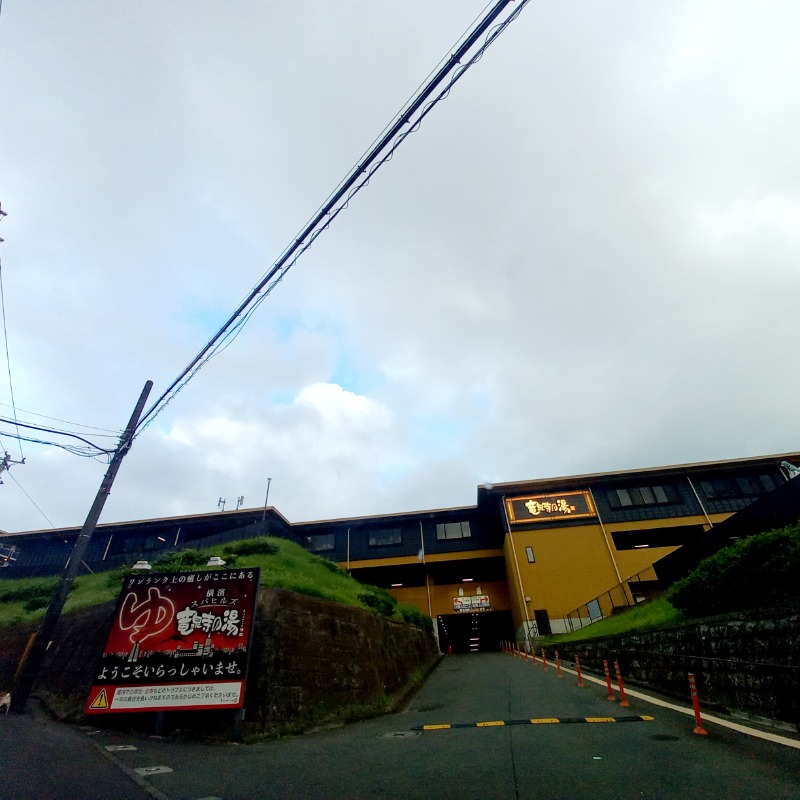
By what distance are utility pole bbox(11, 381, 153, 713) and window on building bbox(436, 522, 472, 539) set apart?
2658 centimetres

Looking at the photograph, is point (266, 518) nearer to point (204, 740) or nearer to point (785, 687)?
point (204, 740)

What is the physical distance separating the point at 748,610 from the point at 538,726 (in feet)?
14.7

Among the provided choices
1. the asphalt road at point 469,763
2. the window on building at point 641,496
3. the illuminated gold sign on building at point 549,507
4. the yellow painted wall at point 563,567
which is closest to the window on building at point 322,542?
the yellow painted wall at point 563,567

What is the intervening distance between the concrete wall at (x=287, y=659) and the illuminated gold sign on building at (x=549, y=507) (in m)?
19.0

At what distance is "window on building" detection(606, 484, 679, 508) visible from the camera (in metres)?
29.5

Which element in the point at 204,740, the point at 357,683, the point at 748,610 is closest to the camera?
the point at 748,610

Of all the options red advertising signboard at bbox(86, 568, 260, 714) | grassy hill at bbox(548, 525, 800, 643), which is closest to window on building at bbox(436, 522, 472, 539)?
grassy hill at bbox(548, 525, 800, 643)

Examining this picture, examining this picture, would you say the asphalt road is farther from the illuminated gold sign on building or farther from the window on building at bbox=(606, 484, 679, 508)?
the window on building at bbox=(606, 484, 679, 508)

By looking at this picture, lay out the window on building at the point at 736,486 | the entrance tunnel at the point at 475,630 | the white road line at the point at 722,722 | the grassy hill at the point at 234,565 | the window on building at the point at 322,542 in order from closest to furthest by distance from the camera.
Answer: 1. the white road line at the point at 722,722
2. the grassy hill at the point at 234,565
3. the window on building at the point at 736,486
4. the window on building at the point at 322,542
5. the entrance tunnel at the point at 475,630

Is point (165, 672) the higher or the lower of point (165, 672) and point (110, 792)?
the higher

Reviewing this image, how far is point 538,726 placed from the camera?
24.4 ft

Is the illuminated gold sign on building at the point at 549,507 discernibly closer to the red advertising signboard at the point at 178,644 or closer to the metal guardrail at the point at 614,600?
the metal guardrail at the point at 614,600

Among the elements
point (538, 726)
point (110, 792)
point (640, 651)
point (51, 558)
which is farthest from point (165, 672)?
point (51, 558)

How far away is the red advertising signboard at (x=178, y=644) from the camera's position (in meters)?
7.76
